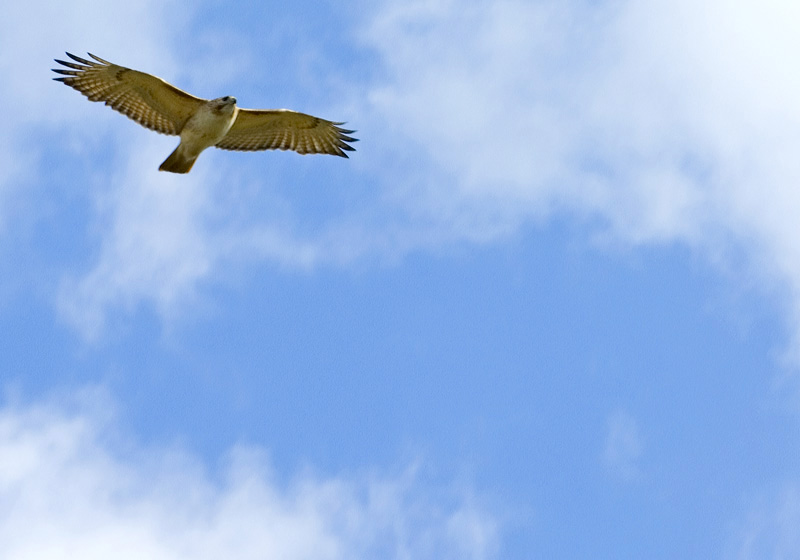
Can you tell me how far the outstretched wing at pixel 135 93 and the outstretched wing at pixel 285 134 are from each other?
2.91 feet

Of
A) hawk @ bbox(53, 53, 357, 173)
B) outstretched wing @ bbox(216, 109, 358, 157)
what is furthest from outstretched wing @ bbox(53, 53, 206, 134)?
outstretched wing @ bbox(216, 109, 358, 157)

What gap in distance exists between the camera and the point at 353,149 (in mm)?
22062

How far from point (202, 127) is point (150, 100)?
0.97 m

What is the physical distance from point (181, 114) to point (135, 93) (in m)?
0.76

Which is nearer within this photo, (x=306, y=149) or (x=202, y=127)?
(x=202, y=127)

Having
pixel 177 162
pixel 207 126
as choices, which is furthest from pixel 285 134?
pixel 177 162

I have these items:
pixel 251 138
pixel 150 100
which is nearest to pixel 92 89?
pixel 150 100

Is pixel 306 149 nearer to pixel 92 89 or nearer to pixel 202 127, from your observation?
pixel 202 127

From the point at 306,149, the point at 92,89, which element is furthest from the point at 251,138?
the point at 92,89

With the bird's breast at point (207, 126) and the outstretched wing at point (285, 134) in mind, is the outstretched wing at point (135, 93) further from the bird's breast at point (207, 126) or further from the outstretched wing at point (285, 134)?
the outstretched wing at point (285, 134)

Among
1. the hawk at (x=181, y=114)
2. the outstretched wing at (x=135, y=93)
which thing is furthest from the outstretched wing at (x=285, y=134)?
the outstretched wing at (x=135, y=93)

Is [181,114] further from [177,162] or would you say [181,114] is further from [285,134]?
[285,134]

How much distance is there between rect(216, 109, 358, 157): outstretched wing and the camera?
21.2 m

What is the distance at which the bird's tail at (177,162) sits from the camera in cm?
2061
